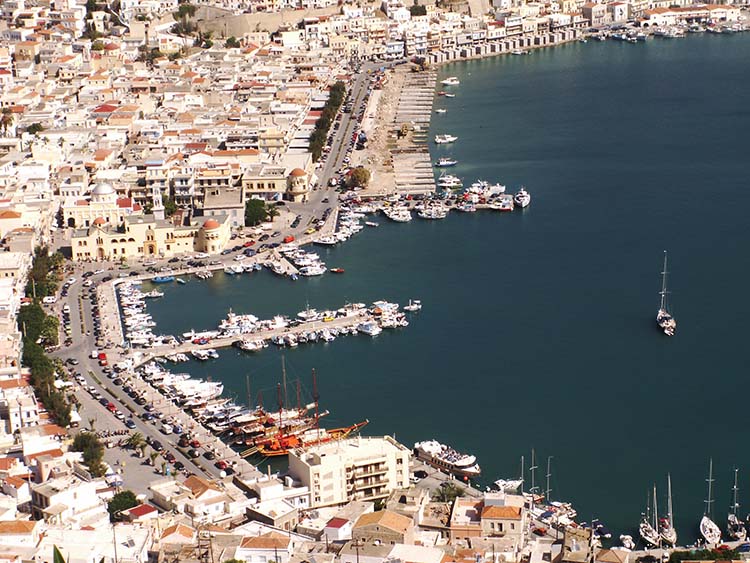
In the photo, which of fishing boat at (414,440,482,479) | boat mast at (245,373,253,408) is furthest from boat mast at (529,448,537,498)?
boat mast at (245,373,253,408)

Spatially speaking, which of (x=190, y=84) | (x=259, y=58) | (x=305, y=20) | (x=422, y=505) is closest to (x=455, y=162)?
(x=190, y=84)

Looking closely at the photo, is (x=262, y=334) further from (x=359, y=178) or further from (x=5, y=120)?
(x=5, y=120)

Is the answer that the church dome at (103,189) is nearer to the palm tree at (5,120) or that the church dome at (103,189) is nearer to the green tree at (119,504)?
the palm tree at (5,120)

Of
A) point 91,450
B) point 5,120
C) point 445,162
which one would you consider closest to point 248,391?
point 91,450

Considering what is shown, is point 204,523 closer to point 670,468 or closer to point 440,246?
point 670,468

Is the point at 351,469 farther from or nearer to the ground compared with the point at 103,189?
nearer to the ground

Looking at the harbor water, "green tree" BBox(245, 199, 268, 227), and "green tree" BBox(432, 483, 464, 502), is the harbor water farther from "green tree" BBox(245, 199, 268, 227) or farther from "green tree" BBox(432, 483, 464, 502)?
"green tree" BBox(245, 199, 268, 227)
